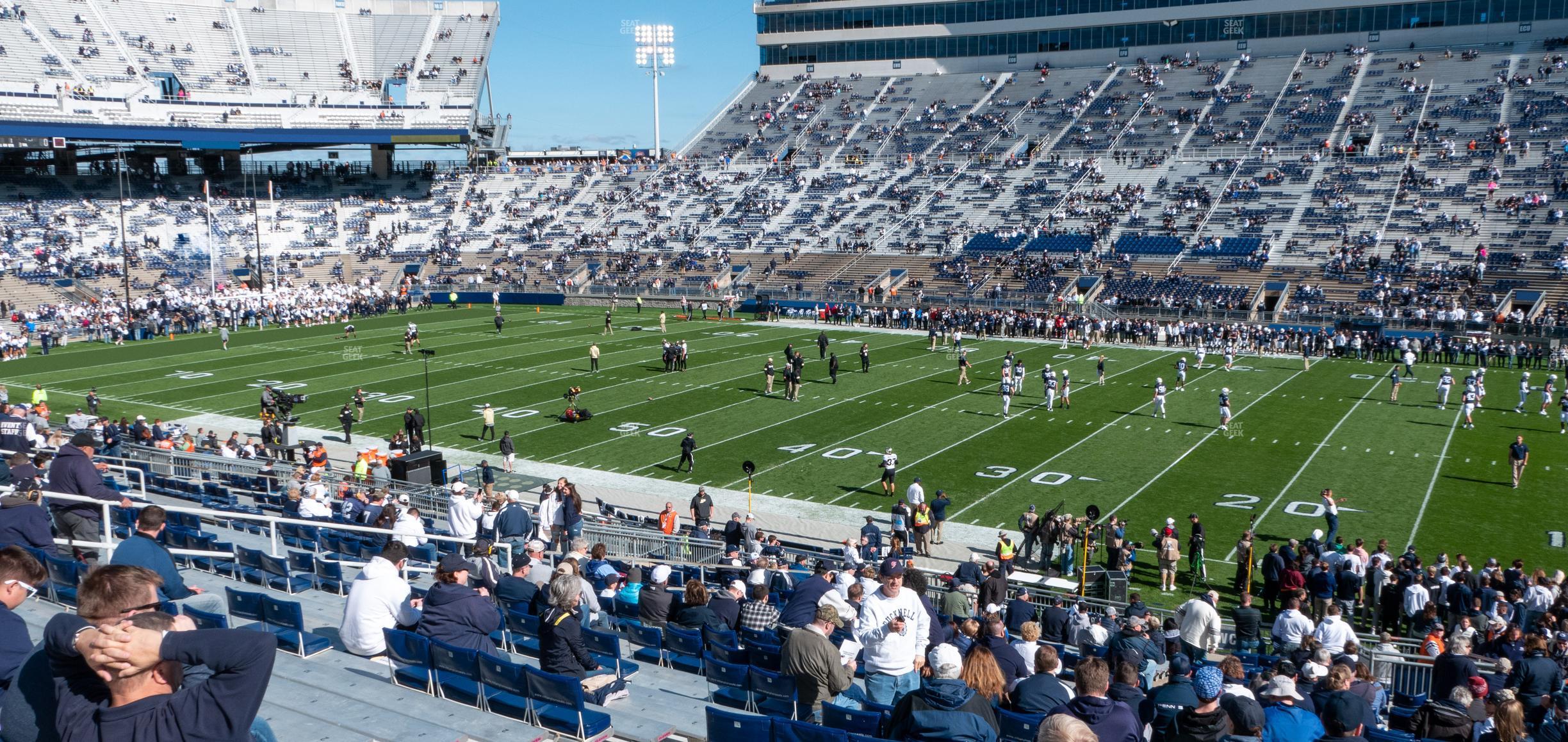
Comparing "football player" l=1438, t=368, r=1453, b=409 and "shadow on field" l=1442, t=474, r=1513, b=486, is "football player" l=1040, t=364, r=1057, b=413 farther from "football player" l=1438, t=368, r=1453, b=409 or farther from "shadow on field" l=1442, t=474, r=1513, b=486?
"football player" l=1438, t=368, r=1453, b=409

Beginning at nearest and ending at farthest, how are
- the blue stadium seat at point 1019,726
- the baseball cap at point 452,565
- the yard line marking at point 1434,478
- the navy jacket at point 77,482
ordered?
the blue stadium seat at point 1019,726 → the baseball cap at point 452,565 → the navy jacket at point 77,482 → the yard line marking at point 1434,478

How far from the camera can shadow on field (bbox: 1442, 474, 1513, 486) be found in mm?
21859

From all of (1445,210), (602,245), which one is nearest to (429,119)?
(602,245)

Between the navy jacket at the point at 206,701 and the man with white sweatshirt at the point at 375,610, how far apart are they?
5192 mm

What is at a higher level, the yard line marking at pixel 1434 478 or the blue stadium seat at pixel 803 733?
the blue stadium seat at pixel 803 733

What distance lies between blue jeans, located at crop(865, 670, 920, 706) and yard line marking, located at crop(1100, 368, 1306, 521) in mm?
13434

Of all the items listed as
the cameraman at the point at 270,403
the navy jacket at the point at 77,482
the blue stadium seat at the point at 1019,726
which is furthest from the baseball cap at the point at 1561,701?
the cameraman at the point at 270,403

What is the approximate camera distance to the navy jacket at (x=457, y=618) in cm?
759

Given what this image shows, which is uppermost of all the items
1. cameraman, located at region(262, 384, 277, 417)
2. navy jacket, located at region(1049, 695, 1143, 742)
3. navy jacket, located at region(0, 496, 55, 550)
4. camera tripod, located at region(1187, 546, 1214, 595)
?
navy jacket, located at region(0, 496, 55, 550)

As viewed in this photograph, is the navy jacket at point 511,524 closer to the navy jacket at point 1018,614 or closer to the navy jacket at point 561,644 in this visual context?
the navy jacket at point 1018,614

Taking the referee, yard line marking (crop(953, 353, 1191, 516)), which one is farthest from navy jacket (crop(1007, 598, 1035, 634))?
the referee

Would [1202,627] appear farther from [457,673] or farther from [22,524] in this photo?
[22,524]

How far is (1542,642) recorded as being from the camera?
9.36 m

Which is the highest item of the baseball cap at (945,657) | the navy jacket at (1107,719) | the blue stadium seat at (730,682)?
the baseball cap at (945,657)
